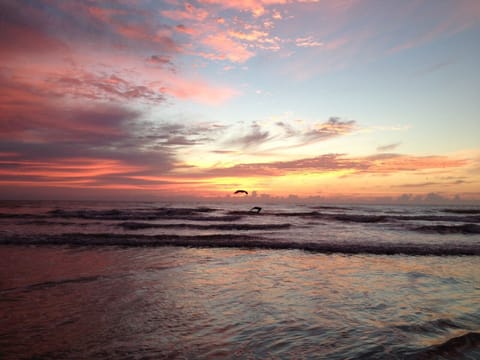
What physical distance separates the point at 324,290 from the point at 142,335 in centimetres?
430

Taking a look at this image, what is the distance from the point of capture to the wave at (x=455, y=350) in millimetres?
4121

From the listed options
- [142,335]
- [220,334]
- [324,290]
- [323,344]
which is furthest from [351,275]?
[142,335]

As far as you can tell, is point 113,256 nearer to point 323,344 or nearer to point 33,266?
point 33,266

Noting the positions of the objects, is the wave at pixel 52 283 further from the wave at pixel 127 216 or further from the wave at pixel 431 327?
the wave at pixel 127 216

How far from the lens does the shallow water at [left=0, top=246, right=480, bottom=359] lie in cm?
430

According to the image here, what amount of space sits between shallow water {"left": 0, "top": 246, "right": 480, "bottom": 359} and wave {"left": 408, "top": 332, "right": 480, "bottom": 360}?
0.06 feet

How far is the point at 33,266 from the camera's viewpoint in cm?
955

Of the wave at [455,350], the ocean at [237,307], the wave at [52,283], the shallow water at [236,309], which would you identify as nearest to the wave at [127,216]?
the ocean at [237,307]

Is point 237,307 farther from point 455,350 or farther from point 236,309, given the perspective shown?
point 455,350

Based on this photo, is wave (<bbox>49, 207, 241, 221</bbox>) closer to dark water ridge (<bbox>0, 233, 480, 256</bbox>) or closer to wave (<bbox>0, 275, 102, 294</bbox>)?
dark water ridge (<bbox>0, 233, 480, 256</bbox>)

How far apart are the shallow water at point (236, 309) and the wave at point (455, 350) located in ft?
0.06

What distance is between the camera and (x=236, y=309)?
232 inches

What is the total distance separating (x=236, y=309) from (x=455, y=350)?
3.49 m

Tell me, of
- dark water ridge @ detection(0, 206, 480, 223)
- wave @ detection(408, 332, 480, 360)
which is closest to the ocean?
wave @ detection(408, 332, 480, 360)
